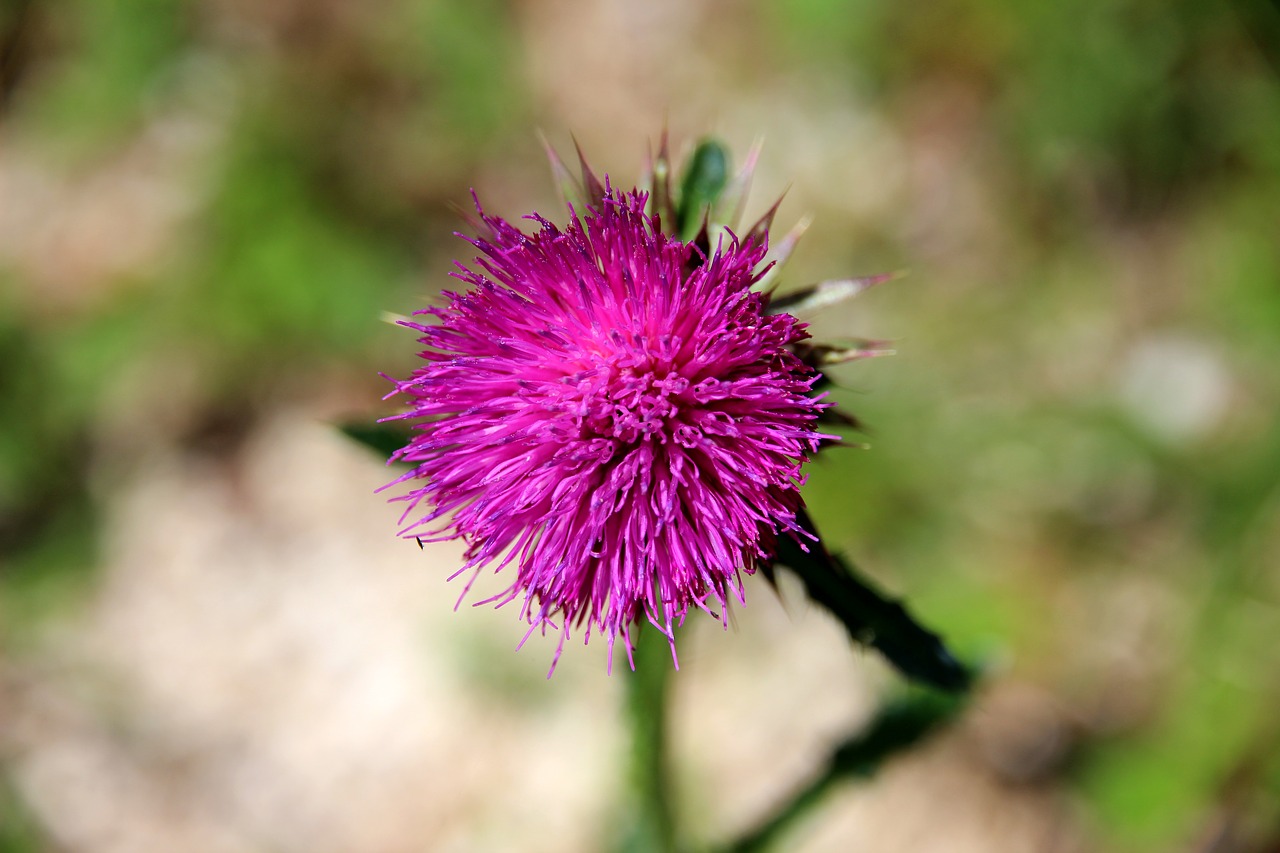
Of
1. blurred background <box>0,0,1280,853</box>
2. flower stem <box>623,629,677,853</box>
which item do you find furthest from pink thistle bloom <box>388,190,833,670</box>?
blurred background <box>0,0,1280,853</box>

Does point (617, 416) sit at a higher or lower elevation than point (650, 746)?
higher

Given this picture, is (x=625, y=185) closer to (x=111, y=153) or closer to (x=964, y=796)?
(x=111, y=153)

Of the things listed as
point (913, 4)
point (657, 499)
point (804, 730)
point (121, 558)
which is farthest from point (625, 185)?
point (657, 499)

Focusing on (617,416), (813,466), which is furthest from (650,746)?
(813,466)

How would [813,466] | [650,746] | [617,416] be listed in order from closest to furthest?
[617,416]
[650,746]
[813,466]

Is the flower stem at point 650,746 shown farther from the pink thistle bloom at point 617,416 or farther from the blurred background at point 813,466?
the blurred background at point 813,466

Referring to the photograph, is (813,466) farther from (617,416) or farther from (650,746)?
Result: (617,416)
